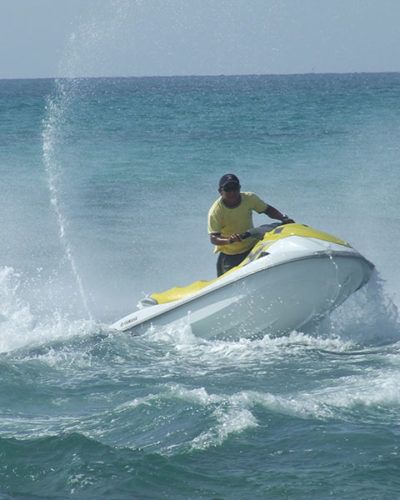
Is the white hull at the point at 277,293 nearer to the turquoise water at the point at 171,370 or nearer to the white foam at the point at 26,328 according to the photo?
the turquoise water at the point at 171,370

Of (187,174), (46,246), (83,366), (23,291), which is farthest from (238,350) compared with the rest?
(187,174)

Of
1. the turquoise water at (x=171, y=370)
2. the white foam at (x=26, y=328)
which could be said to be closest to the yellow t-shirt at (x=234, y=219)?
the turquoise water at (x=171, y=370)

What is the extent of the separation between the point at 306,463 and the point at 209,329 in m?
3.77

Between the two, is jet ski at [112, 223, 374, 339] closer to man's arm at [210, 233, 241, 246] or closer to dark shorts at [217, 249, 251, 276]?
man's arm at [210, 233, 241, 246]

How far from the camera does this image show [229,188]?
35.7 feet

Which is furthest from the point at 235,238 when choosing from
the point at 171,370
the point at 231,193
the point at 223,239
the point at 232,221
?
the point at 171,370

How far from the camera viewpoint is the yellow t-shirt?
1103 cm

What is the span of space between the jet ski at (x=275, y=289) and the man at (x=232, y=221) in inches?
8.2

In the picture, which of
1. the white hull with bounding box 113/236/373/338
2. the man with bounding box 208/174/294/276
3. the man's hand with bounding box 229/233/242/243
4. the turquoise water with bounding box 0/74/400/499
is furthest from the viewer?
the man with bounding box 208/174/294/276

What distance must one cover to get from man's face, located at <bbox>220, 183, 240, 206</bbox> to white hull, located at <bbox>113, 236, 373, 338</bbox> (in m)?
0.74

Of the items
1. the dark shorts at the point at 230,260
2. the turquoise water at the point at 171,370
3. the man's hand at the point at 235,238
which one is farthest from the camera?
the dark shorts at the point at 230,260

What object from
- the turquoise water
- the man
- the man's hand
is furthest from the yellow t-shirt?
the turquoise water

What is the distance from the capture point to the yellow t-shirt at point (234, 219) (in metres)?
11.0

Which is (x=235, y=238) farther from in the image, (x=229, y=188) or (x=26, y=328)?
(x=26, y=328)
